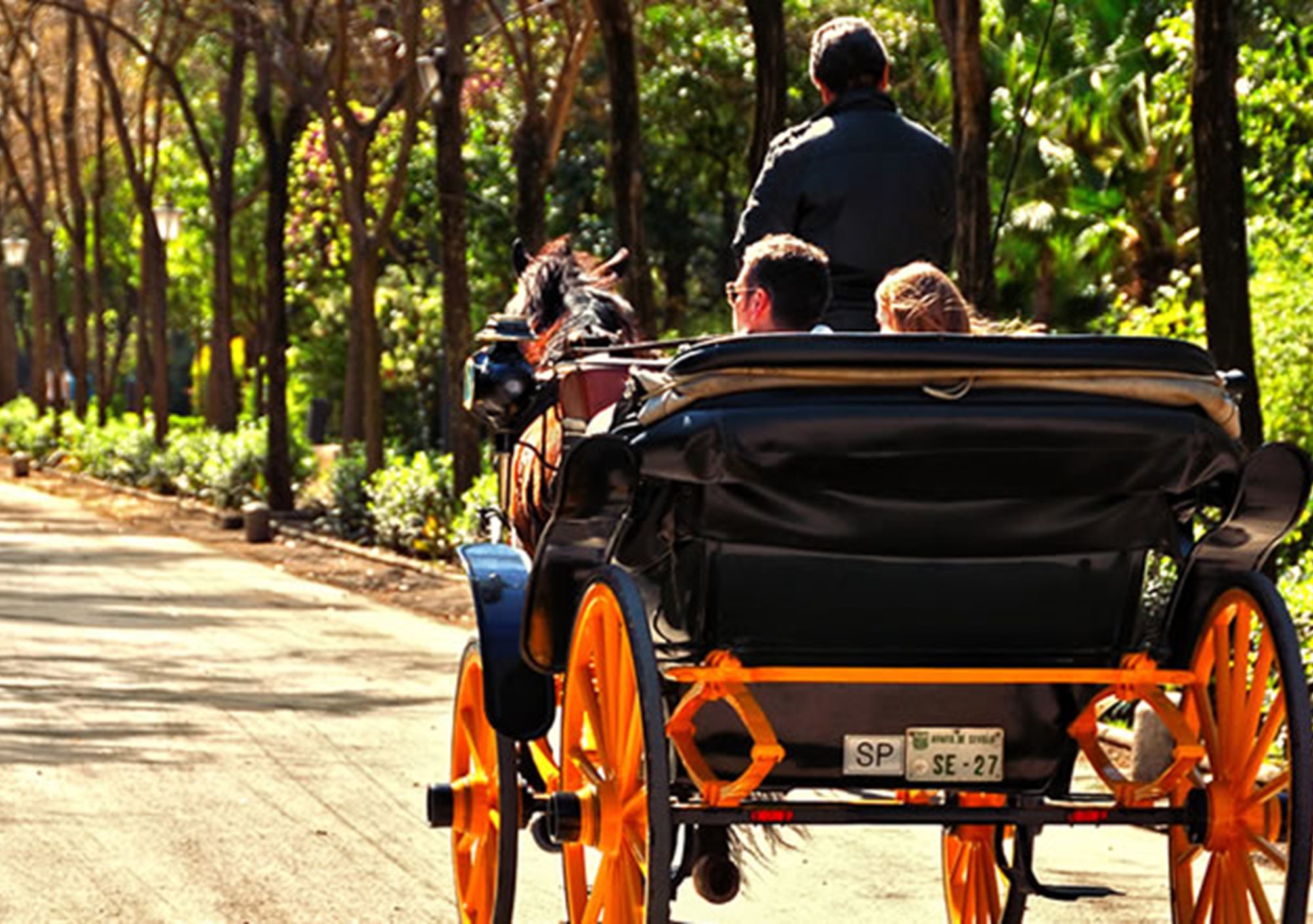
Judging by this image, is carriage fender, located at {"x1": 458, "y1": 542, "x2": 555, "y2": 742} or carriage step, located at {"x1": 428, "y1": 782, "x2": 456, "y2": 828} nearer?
carriage fender, located at {"x1": 458, "y1": 542, "x2": 555, "y2": 742}

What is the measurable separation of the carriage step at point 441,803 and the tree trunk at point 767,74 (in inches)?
356

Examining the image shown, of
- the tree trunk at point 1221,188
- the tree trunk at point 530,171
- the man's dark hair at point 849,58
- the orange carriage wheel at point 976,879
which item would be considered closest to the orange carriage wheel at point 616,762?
the orange carriage wheel at point 976,879

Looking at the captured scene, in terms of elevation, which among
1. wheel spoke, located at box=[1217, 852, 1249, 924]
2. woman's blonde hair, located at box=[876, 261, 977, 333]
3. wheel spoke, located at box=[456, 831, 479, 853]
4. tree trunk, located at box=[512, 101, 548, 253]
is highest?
tree trunk, located at box=[512, 101, 548, 253]

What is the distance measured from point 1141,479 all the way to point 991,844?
152 centimetres

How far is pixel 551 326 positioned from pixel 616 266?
11.0 inches

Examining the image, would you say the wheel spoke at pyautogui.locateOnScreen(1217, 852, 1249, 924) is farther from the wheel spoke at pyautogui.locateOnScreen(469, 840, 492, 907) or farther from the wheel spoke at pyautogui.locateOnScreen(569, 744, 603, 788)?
the wheel spoke at pyautogui.locateOnScreen(469, 840, 492, 907)

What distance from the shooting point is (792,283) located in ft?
20.9

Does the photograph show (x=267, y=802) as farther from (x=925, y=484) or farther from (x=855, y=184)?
(x=925, y=484)

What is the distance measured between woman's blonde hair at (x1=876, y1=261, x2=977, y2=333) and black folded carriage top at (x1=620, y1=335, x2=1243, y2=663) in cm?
61

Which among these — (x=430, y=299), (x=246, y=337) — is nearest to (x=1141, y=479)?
(x=430, y=299)

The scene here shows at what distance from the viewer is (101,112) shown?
1644 inches

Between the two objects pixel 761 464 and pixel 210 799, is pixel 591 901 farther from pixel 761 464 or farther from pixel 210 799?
pixel 210 799

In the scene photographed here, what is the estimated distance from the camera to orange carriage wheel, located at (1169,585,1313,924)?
5.21 m

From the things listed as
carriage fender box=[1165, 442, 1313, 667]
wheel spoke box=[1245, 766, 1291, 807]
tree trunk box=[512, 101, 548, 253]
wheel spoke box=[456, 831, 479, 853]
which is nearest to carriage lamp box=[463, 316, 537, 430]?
wheel spoke box=[456, 831, 479, 853]
